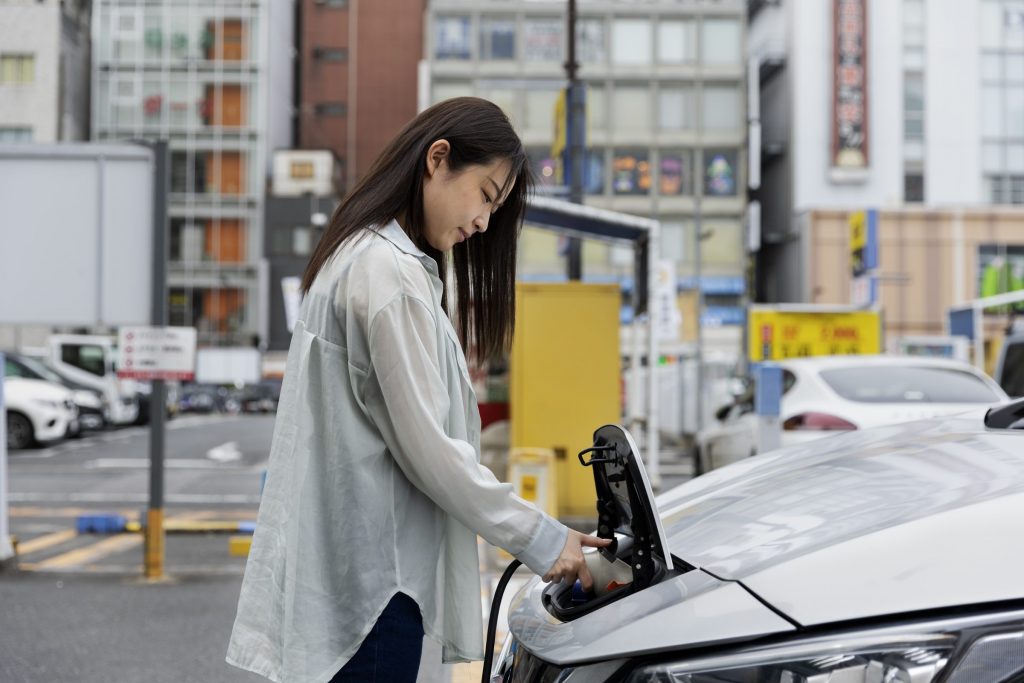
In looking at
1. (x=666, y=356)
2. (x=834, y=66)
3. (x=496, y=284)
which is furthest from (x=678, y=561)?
(x=834, y=66)

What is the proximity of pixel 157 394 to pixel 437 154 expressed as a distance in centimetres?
532

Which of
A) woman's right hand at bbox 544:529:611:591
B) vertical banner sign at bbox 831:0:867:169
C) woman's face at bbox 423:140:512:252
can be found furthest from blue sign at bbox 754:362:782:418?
vertical banner sign at bbox 831:0:867:169

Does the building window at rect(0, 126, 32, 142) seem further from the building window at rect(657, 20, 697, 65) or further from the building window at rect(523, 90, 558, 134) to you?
the building window at rect(657, 20, 697, 65)

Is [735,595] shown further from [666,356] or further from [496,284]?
[666,356]

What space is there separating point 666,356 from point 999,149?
22151mm

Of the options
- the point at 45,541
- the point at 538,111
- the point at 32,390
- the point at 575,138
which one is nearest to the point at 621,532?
the point at 45,541

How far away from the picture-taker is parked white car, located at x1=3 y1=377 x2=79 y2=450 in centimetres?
1852

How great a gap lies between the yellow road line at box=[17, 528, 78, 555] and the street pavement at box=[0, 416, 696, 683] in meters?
0.01

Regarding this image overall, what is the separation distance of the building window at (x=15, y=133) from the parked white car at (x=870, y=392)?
149ft

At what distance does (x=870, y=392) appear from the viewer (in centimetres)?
935

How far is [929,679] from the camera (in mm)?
1382

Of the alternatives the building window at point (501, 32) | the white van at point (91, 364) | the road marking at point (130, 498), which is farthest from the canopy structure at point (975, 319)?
the building window at point (501, 32)

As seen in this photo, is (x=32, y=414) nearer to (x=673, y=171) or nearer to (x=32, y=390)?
(x=32, y=390)

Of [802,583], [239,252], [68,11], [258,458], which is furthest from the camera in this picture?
[239,252]
